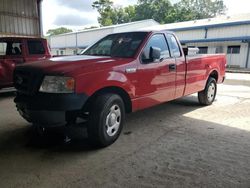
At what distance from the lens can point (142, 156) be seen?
364 cm

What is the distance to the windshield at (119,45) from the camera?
461 cm

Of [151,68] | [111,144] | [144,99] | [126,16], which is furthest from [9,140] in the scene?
[126,16]

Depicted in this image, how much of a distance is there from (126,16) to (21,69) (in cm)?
6017

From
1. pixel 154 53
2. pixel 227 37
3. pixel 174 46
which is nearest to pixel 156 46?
pixel 154 53

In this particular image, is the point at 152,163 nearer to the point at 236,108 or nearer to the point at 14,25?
the point at 236,108

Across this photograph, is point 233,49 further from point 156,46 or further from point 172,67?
point 156,46

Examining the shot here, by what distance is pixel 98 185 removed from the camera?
2873 millimetres

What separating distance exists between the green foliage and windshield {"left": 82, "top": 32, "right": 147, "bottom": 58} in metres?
51.2

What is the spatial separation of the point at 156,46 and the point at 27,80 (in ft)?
8.40

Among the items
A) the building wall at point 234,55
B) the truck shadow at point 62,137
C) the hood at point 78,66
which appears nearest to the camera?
the hood at point 78,66

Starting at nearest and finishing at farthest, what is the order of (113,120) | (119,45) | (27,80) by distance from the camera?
(27,80) → (113,120) → (119,45)

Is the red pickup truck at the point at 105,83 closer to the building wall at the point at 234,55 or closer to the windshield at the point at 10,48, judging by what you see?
the windshield at the point at 10,48

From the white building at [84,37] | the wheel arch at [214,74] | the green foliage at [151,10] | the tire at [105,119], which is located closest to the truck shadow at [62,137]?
the tire at [105,119]

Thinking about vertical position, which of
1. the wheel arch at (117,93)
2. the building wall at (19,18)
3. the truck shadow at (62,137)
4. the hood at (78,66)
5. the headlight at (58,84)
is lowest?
the truck shadow at (62,137)
